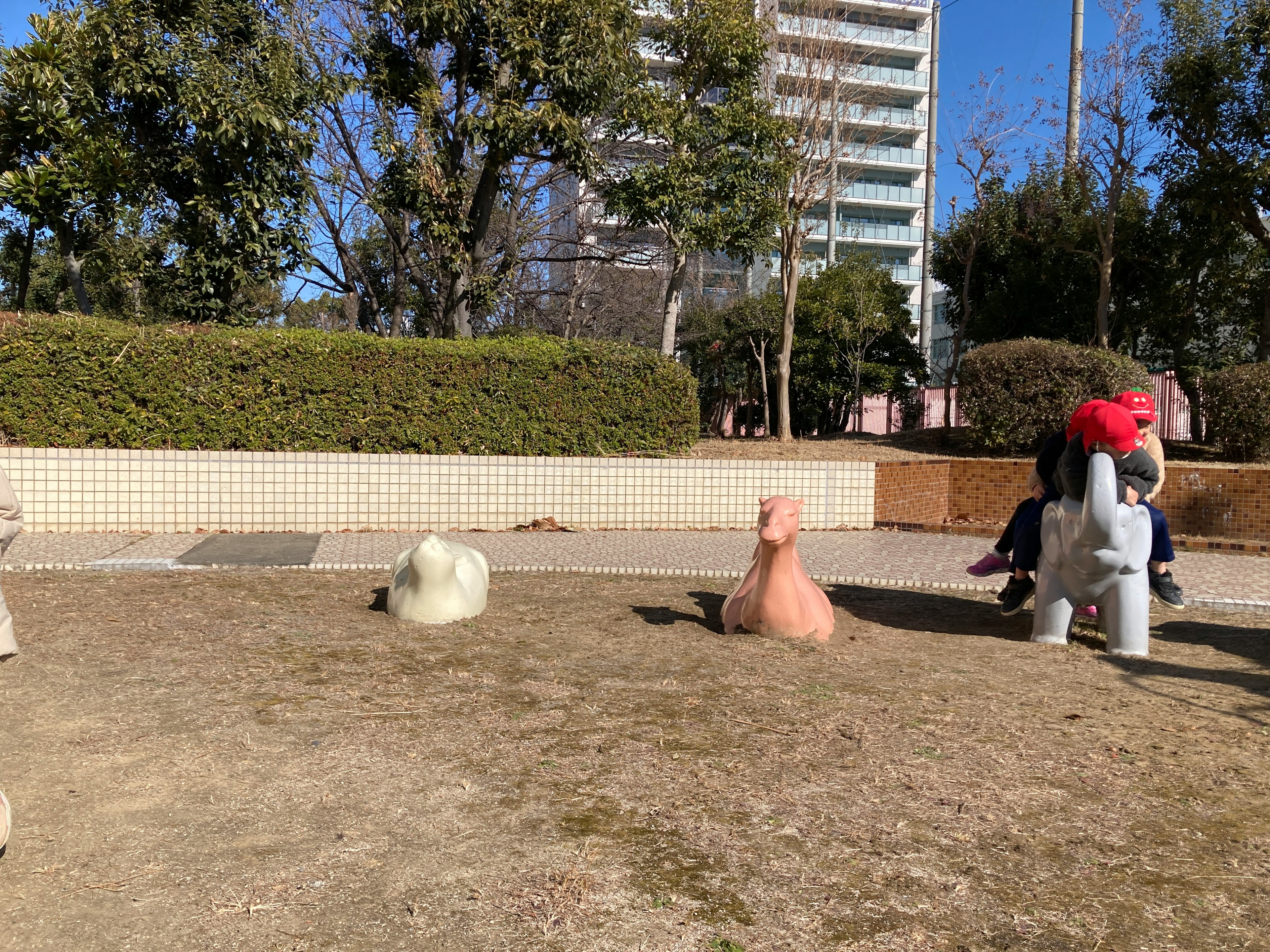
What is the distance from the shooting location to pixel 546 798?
340cm

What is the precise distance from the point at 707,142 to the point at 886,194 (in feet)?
136

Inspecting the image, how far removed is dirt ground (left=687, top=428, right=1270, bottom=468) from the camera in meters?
12.8

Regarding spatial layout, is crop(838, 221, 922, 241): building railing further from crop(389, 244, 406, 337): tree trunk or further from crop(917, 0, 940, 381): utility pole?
crop(389, 244, 406, 337): tree trunk

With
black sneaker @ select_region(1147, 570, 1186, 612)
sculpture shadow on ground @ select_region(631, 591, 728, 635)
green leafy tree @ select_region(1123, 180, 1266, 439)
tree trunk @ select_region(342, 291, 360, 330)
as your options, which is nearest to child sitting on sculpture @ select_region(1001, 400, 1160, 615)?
black sneaker @ select_region(1147, 570, 1186, 612)

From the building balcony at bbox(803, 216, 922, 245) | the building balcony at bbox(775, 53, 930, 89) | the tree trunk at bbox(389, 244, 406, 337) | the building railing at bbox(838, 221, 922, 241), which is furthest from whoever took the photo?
the building railing at bbox(838, 221, 922, 241)

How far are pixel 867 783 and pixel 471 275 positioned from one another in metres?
10.2

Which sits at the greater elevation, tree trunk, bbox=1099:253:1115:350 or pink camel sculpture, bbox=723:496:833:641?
tree trunk, bbox=1099:253:1115:350

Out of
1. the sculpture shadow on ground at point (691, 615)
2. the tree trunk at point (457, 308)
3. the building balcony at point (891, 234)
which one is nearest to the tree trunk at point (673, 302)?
the tree trunk at point (457, 308)

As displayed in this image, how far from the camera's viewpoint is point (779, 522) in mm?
5539

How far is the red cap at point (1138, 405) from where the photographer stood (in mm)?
5781

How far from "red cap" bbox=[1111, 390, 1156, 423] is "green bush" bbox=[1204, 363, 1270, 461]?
29.2 feet

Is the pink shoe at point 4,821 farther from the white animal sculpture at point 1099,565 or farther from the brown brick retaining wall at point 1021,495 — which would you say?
the brown brick retaining wall at point 1021,495

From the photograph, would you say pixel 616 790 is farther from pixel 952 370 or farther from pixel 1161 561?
pixel 952 370

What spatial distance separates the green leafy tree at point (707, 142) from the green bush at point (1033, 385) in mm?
3620
